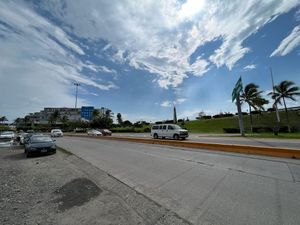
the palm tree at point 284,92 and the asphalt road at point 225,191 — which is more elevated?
the palm tree at point 284,92

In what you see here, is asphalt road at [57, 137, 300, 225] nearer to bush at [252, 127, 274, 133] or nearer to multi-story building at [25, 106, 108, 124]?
bush at [252, 127, 274, 133]

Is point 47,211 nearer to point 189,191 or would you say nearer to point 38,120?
point 189,191

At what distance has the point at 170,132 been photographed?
79.2ft

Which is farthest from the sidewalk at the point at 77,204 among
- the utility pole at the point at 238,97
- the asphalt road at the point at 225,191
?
the utility pole at the point at 238,97

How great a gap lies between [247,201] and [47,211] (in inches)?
190

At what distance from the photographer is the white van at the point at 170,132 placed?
22.9 m

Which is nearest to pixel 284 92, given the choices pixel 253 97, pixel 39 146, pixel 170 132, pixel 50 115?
pixel 253 97

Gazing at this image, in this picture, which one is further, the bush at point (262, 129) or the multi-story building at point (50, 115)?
the multi-story building at point (50, 115)

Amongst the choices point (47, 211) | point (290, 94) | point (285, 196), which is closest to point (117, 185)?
point (47, 211)

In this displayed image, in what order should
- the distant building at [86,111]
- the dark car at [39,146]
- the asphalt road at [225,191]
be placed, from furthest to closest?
the distant building at [86,111]
the dark car at [39,146]
the asphalt road at [225,191]

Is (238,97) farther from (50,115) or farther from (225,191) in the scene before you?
(50,115)

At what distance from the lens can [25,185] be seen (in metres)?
6.62

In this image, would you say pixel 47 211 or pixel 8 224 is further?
pixel 47 211

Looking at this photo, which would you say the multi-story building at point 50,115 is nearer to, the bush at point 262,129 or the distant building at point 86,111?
the distant building at point 86,111
